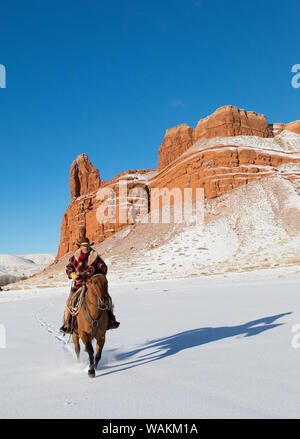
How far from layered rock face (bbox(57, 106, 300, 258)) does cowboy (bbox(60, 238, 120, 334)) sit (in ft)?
154

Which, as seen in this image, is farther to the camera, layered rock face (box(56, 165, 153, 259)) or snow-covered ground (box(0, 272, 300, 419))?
layered rock face (box(56, 165, 153, 259))

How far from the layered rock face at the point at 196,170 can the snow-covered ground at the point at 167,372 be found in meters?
45.3

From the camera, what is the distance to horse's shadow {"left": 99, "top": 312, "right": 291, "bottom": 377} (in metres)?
6.45

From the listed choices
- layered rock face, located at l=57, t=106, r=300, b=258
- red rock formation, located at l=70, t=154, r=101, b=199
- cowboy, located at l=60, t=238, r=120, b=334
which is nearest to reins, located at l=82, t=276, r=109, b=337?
cowboy, located at l=60, t=238, r=120, b=334

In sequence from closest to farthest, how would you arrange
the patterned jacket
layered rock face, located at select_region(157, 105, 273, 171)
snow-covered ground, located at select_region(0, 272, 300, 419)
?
snow-covered ground, located at select_region(0, 272, 300, 419) < the patterned jacket < layered rock face, located at select_region(157, 105, 273, 171)

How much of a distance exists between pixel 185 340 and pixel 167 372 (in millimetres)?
2639

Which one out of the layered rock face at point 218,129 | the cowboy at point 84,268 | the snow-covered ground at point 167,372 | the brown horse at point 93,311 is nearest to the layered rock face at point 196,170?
the layered rock face at point 218,129

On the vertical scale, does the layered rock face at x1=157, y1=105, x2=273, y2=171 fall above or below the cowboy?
above

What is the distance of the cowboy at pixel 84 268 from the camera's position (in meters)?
6.30

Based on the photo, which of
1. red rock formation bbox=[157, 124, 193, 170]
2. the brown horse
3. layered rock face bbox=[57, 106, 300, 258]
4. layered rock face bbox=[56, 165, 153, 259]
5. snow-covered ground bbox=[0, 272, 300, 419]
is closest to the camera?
snow-covered ground bbox=[0, 272, 300, 419]

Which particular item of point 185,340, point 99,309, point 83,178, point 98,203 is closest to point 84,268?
point 99,309

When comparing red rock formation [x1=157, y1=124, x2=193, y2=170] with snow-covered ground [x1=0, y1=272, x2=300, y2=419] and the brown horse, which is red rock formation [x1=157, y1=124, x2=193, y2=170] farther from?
the brown horse

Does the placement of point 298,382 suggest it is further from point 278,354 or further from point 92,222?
point 92,222

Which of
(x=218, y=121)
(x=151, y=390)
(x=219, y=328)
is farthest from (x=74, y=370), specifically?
(x=218, y=121)
